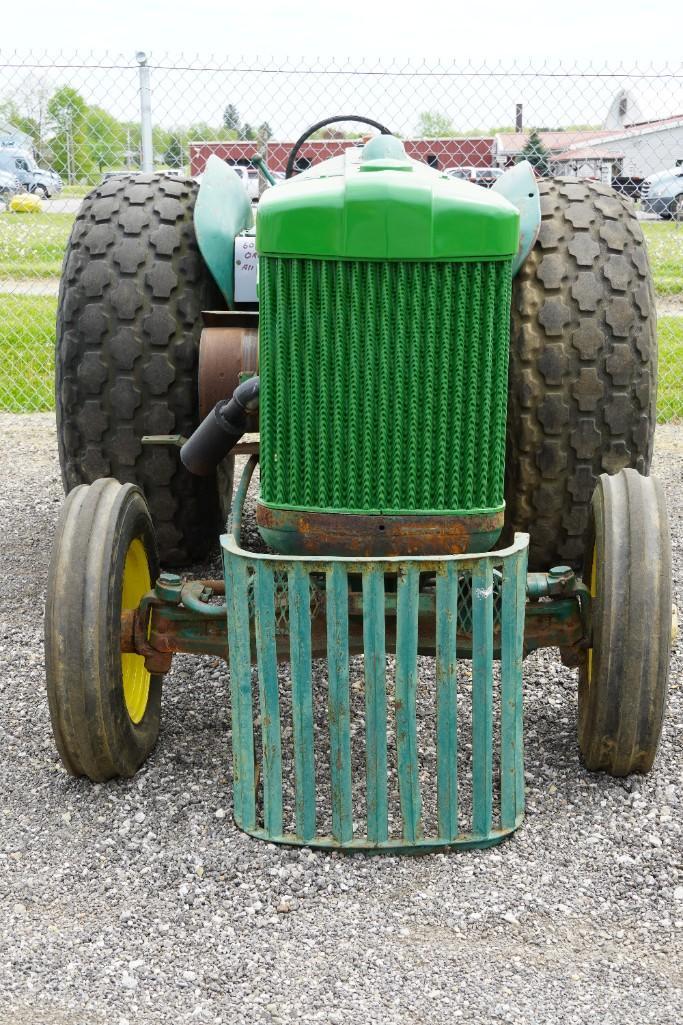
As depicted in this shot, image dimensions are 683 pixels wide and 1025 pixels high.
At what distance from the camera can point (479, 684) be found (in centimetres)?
271

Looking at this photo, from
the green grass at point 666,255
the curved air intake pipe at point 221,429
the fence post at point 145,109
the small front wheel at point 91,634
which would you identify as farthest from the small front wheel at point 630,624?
the green grass at point 666,255

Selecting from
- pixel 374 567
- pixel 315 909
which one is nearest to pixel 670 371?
pixel 374 567

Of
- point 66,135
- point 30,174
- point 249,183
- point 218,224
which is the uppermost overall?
point 66,135

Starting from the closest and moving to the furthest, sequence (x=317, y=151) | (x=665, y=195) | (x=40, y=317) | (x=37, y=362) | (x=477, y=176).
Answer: (x=477, y=176)
(x=37, y=362)
(x=40, y=317)
(x=665, y=195)
(x=317, y=151)

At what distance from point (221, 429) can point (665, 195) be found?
10875mm

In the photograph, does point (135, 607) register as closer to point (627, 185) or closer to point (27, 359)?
point (27, 359)

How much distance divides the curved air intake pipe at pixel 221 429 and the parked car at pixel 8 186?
8605 millimetres

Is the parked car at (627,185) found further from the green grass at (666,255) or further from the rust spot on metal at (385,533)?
the rust spot on metal at (385,533)

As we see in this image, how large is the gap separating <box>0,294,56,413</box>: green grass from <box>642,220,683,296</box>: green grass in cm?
575

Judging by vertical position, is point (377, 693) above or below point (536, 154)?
below

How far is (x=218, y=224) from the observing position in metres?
3.93

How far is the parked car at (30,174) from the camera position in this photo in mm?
10344

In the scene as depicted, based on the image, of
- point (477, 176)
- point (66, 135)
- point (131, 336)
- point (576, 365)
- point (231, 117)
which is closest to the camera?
point (576, 365)

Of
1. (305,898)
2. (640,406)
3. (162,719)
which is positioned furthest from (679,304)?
(305,898)
